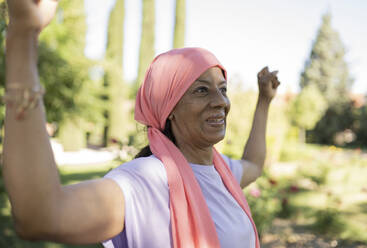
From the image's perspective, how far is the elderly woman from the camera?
0.66 m

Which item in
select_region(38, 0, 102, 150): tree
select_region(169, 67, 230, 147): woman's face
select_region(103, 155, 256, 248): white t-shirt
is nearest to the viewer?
select_region(103, 155, 256, 248): white t-shirt

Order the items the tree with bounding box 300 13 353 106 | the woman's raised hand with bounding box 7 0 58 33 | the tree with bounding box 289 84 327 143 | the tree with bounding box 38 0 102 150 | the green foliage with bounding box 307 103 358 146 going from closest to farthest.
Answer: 1. the woman's raised hand with bounding box 7 0 58 33
2. the tree with bounding box 38 0 102 150
3. the tree with bounding box 289 84 327 143
4. the green foliage with bounding box 307 103 358 146
5. the tree with bounding box 300 13 353 106

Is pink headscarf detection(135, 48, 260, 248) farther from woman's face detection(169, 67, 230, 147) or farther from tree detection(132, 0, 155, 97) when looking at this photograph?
tree detection(132, 0, 155, 97)

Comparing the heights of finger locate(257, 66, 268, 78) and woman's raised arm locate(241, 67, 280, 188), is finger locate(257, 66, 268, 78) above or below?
above

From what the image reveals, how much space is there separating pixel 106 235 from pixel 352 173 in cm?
1051

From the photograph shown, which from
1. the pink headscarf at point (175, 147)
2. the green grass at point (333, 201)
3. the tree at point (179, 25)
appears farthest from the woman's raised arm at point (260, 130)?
the tree at point (179, 25)

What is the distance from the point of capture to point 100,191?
2.80 ft

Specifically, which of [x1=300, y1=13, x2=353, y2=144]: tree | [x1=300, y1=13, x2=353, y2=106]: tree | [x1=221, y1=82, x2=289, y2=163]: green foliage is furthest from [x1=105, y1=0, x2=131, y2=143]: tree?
[x1=300, y1=13, x2=353, y2=106]: tree

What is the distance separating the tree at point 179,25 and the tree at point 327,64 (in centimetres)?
2508

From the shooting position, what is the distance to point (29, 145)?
0.67 m

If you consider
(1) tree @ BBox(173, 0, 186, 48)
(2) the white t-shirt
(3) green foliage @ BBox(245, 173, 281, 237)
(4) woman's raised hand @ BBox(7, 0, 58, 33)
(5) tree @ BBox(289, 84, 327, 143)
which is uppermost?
(1) tree @ BBox(173, 0, 186, 48)

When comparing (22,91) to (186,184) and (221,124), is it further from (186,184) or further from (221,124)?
(221,124)

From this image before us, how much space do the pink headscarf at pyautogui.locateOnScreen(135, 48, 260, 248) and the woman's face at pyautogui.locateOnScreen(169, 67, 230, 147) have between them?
0.14ft

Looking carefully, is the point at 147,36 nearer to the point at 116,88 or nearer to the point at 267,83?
the point at 116,88
